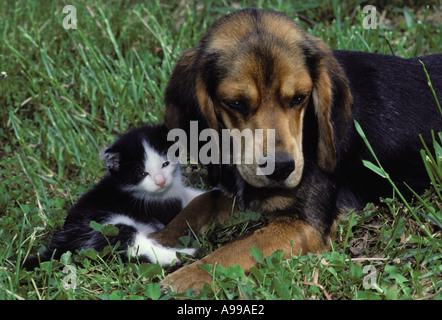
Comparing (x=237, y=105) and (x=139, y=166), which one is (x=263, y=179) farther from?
(x=139, y=166)

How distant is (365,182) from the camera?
421cm

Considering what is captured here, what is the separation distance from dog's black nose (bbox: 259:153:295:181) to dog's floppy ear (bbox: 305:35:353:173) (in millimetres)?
444

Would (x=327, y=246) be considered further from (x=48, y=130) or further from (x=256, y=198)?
(x=48, y=130)

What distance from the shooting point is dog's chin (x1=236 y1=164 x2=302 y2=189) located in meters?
3.58

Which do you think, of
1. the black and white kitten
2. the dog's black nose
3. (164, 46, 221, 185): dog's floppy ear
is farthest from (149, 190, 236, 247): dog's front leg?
the dog's black nose

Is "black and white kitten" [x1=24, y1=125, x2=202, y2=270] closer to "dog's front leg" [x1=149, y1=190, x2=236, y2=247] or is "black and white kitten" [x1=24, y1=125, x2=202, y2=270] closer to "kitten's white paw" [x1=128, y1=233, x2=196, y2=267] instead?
"kitten's white paw" [x1=128, y1=233, x2=196, y2=267]

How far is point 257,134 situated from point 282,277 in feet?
2.87

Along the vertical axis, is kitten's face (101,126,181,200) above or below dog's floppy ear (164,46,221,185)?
below

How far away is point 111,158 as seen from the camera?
4.27 meters

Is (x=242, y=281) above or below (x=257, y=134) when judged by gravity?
below

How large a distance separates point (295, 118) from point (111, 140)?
99.2 inches

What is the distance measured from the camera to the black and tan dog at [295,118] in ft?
11.7
